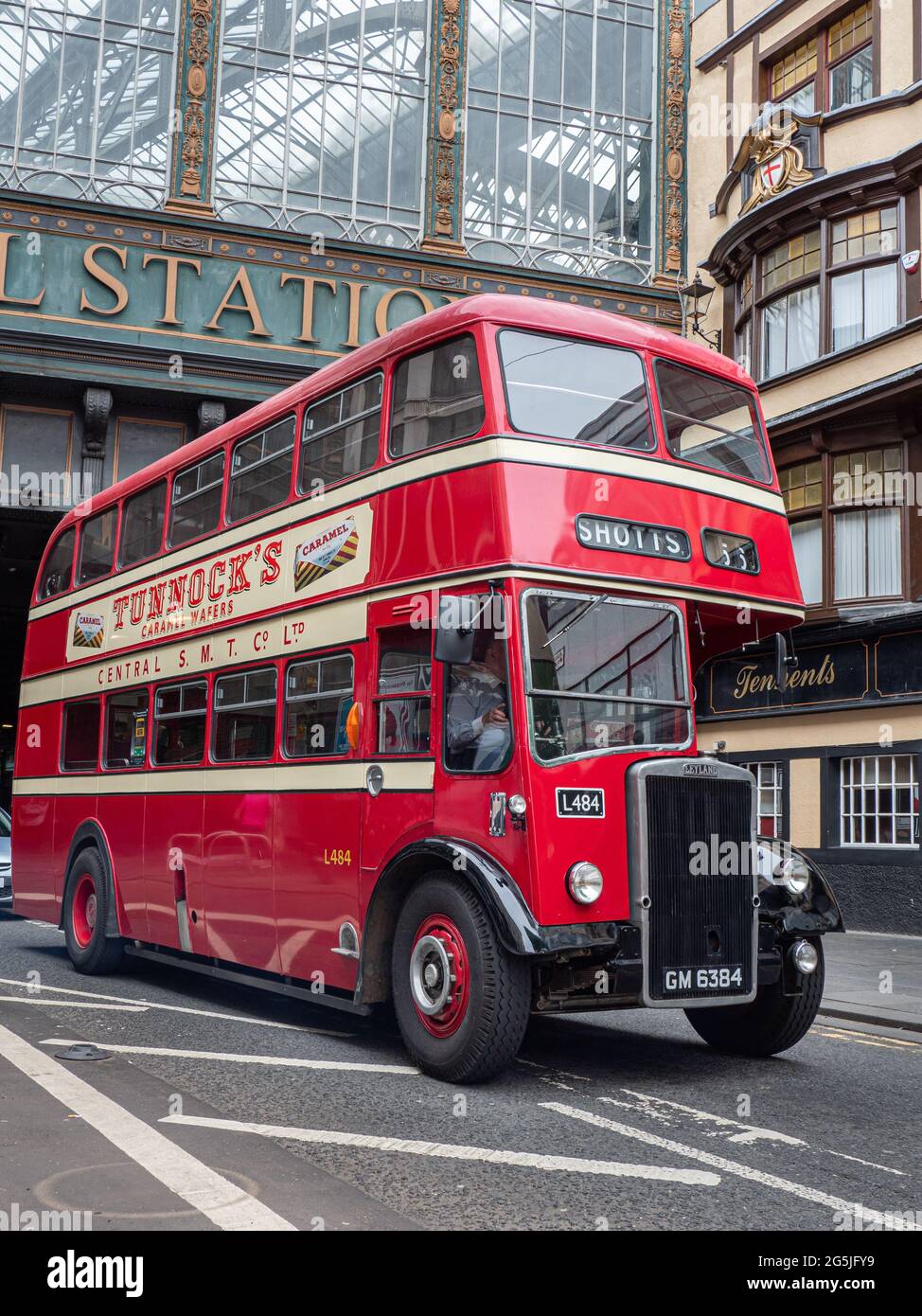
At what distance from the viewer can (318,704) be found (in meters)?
8.48

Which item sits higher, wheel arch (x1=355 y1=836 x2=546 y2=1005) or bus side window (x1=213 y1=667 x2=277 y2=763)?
bus side window (x1=213 y1=667 x2=277 y2=763)

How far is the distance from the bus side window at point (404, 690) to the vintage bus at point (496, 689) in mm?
21

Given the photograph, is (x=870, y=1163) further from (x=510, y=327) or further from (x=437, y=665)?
(x=510, y=327)

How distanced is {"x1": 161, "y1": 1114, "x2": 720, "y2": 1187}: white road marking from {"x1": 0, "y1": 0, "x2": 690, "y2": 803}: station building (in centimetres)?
1626

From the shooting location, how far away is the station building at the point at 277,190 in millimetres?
20625

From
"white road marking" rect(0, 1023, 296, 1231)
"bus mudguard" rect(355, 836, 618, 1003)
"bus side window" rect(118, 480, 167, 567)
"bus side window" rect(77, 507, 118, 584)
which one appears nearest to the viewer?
"white road marking" rect(0, 1023, 296, 1231)

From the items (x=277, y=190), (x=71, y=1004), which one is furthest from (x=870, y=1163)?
(x=277, y=190)

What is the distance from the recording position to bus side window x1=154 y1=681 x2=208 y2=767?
10016 mm

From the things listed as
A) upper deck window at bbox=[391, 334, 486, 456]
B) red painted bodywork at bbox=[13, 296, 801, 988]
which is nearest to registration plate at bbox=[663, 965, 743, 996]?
red painted bodywork at bbox=[13, 296, 801, 988]

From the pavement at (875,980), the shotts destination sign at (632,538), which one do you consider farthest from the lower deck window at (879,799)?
the shotts destination sign at (632,538)

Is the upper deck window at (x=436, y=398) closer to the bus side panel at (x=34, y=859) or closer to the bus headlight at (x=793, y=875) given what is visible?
the bus headlight at (x=793, y=875)

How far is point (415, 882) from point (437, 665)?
1.27 metres

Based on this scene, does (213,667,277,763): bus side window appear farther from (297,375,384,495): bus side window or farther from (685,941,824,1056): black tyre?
(685,941,824,1056): black tyre
